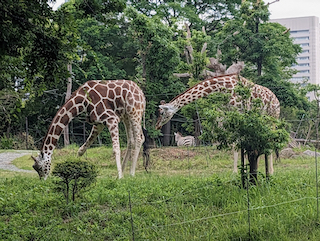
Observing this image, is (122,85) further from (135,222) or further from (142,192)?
(135,222)

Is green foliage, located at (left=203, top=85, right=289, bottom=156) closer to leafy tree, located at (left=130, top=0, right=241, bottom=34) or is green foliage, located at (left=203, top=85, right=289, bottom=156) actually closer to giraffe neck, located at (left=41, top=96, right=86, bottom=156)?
giraffe neck, located at (left=41, top=96, right=86, bottom=156)

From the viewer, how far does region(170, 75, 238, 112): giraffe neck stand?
10.5 meters

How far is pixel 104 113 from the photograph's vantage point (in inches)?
386

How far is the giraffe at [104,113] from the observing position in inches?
376

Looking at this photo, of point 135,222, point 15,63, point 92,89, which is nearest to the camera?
point 15,63

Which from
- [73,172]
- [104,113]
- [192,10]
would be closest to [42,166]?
[104,113]

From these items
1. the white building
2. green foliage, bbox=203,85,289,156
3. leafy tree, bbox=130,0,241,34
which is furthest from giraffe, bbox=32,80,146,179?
the white building

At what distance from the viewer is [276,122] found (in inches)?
261

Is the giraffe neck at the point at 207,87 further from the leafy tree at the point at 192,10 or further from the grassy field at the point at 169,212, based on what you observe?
the leafy tree at the point at 192,10

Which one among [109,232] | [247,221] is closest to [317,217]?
[247,221]

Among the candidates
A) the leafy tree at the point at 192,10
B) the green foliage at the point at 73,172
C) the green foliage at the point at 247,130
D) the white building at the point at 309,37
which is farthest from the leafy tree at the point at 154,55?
the white building at the point at 309,37

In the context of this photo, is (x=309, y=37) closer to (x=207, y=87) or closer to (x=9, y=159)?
(x=9, y=159)

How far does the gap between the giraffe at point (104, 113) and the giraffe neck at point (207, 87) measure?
114 centimetres

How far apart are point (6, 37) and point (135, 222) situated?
2750 mm
